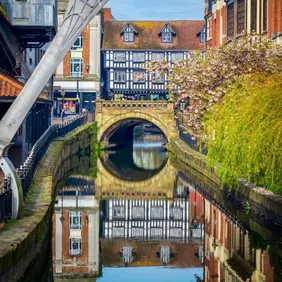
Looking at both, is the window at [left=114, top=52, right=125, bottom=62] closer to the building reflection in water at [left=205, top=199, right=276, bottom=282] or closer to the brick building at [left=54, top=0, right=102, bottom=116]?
the brick building at [left=54, top=0, right=102, bottom=116]

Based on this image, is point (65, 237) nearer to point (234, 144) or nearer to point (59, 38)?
point (234, 144)

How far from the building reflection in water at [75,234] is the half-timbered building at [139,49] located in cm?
4659

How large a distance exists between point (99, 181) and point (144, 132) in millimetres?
54730

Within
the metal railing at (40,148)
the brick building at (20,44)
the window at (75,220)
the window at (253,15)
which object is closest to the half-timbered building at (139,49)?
the metal railing at (40,148)

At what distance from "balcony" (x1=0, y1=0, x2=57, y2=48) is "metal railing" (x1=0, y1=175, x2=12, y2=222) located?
16240 mm

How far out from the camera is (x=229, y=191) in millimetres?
29219

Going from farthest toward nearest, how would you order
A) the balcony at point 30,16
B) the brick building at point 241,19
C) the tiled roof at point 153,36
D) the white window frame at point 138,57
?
1. the tiled roof at point 153,36
2. the white window frame at point 138,57
3. the brick building at point 241,19
4. the balcony at point 30,16

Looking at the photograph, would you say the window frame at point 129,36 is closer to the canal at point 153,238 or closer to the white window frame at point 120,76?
the white window frame at point 120,76

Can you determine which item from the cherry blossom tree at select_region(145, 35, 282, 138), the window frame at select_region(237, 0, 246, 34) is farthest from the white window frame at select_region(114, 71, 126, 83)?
the cherry blossom tree at select_region(145, 35, 282, 138)

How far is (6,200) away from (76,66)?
64.2 metres

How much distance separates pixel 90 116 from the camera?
6569cm

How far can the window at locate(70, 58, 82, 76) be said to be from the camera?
8019 centimetres

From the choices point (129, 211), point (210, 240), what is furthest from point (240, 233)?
point (129, 211)

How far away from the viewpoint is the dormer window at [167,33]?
83312mm
